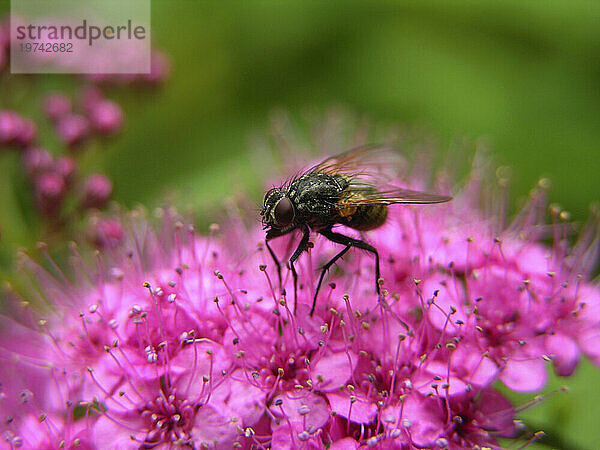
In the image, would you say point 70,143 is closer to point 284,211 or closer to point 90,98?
point 90,98

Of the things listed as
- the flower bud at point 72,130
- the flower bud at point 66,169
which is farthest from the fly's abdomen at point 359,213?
the flower bud at point 72,130

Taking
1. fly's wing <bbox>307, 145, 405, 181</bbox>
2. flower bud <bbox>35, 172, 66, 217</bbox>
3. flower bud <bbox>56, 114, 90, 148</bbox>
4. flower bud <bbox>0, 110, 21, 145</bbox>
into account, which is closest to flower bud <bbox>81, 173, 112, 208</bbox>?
flower bud <bbox>35, 172, 66, 217</bbox>

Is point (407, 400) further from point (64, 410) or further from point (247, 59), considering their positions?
point (247, 59)

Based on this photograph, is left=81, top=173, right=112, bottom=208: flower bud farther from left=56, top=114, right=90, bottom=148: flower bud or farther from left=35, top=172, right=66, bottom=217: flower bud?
left=56, top=114, right=90, bottom=148: flower bud

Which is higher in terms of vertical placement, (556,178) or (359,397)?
(556,178)

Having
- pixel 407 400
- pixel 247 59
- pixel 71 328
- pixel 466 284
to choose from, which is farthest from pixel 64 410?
pixel 247 59

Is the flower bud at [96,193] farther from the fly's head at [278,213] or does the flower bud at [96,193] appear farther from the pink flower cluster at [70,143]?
the fly's head at [278,213]

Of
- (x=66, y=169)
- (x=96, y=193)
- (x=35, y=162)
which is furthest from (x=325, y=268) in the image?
(x=35, y=162)
